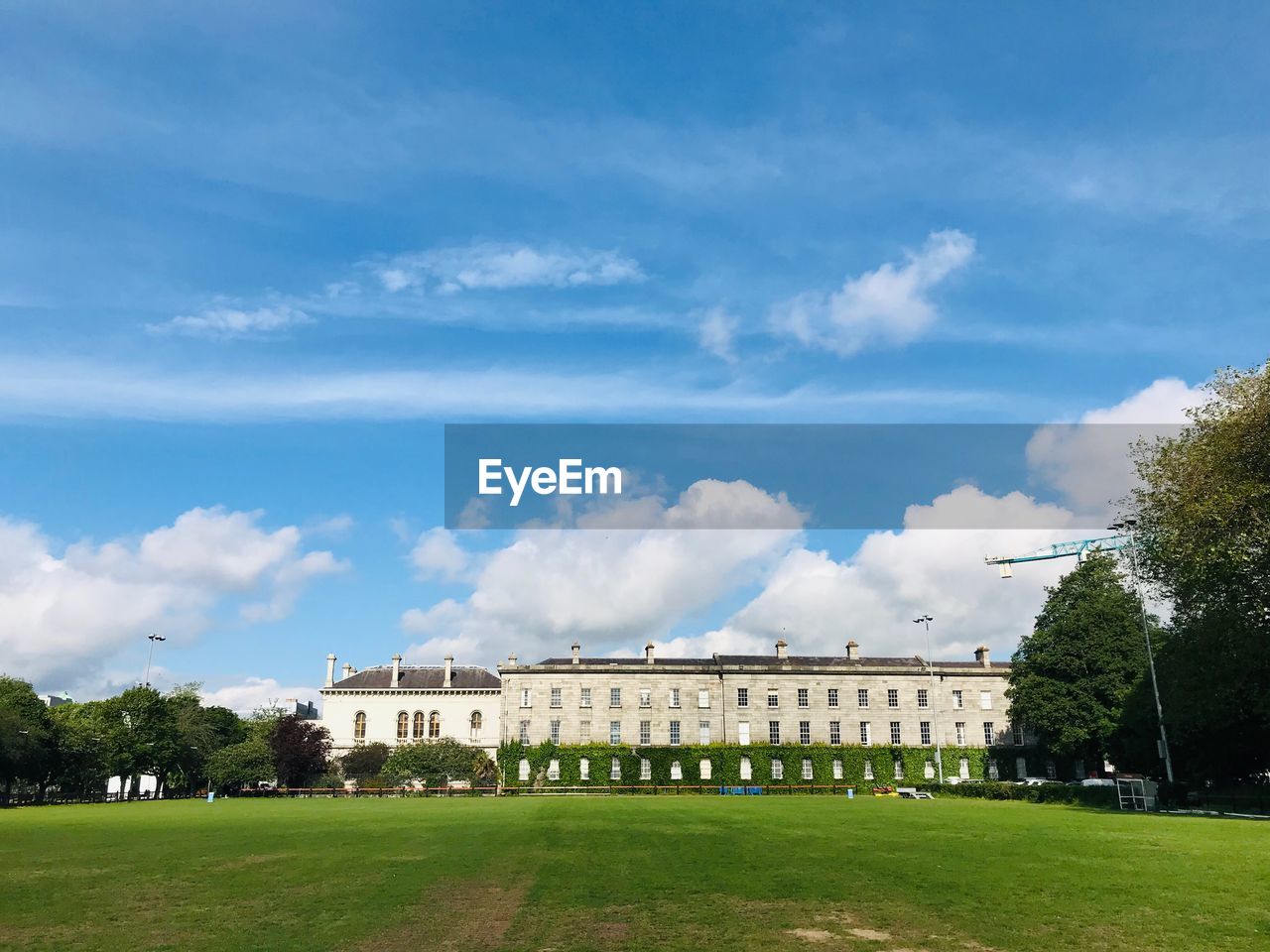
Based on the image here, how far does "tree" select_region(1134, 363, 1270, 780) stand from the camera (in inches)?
1511

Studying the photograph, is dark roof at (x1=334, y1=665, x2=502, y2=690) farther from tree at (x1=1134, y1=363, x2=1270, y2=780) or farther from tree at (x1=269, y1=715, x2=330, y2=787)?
tree at (x1=1134, y1=363, x2=1270, y2=780)

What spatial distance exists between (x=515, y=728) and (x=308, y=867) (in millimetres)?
65309

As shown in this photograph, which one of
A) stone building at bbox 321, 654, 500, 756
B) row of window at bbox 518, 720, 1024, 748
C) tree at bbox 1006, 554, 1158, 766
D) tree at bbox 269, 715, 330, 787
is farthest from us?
stone building at bbox 321, 654, 500, 756

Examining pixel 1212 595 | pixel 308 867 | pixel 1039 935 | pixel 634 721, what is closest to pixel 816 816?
pixel 1212 595

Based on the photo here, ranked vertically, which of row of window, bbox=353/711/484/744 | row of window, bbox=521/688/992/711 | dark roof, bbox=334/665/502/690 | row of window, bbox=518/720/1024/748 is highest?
dark roof, bbox=334/665/502/690

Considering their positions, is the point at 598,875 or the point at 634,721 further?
the point at 634,721

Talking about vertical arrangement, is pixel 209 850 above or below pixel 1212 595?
below

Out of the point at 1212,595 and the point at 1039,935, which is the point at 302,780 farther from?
the point at 1039,935

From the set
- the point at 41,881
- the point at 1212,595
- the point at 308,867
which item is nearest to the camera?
the point at 41,881

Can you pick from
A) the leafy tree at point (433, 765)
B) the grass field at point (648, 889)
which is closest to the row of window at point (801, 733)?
the leafy tree at point (433, 765)

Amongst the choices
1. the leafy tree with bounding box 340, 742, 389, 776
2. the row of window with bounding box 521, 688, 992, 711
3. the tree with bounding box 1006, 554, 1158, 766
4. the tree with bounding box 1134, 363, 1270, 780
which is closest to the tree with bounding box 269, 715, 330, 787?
the leafy tree with bounding box 340, 742, 389, 776

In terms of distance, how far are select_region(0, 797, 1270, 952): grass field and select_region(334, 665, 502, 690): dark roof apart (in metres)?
75.9

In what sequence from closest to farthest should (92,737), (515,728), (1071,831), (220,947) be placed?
(220,947), (1071,831), (92,737), (515,728)

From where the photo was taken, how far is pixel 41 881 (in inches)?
796
